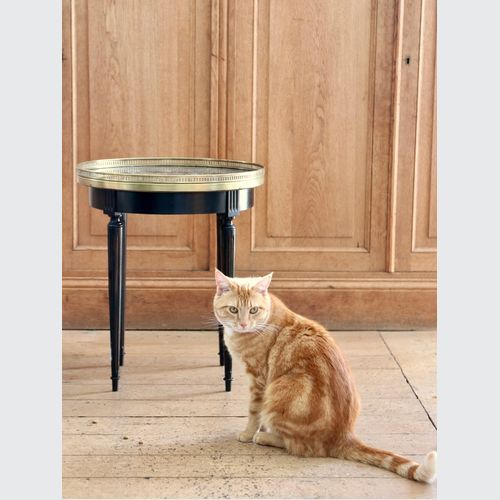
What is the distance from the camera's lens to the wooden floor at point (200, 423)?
7.49 feet

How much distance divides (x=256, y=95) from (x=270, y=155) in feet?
0.75

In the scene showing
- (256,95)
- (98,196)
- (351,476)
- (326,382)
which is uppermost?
(256,95)

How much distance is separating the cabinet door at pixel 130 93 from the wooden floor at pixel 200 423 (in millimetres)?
414

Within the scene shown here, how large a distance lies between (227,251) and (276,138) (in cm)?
80

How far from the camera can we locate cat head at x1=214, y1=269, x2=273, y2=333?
2.51 meters

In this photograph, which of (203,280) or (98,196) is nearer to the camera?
(98,196)

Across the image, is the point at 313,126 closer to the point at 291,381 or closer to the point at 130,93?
the point at 130,93

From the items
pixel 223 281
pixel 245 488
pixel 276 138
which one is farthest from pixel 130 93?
pixel 245 488

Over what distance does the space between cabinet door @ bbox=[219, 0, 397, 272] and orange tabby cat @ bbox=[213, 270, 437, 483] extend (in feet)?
3.18

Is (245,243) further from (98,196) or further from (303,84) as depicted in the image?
(98,196)

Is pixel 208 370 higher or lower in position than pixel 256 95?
lower

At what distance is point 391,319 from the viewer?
3600mm

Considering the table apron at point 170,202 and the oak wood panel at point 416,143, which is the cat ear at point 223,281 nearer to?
the table apron at point 170,202

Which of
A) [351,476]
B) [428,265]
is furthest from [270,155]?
[351,476]
